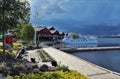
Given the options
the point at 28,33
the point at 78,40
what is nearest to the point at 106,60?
the point at 28,33

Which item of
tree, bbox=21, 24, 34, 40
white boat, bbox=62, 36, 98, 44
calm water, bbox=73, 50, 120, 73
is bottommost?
calm water, bbox=73, 50, 120, 73

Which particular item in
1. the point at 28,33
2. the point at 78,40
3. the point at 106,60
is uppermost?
the point at 28,33

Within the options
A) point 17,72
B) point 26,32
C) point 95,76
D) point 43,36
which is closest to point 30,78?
point 17,72

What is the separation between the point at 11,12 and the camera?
992 inches

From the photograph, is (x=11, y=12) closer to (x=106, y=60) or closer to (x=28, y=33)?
(x=106, y=60)

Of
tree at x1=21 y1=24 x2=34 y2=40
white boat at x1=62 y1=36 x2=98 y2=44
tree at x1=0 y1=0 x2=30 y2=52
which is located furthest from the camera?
white boat at x1=62 y1=36 x2=98 y2=44

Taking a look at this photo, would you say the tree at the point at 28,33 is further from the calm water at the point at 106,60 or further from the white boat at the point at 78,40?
the calm water at the point at 106,60

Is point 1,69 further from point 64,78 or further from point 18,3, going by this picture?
point 18,3

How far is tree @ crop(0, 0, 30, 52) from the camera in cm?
2469

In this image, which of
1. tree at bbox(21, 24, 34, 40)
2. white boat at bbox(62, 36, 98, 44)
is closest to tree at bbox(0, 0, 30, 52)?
tree at bbox(21, 24, 34, 40)

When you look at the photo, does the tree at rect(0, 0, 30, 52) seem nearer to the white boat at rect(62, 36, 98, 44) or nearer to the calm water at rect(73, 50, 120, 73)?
the calm water at rect(73, 50, 120, 73)

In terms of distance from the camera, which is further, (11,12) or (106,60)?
(106,60)

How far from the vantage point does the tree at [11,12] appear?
24.7m

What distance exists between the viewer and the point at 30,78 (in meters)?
13.5
